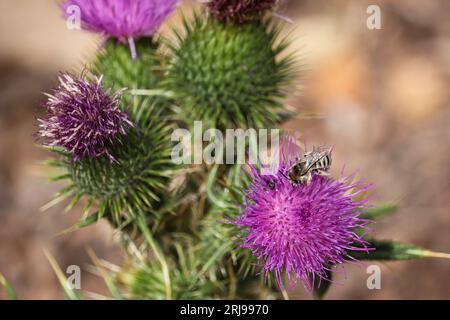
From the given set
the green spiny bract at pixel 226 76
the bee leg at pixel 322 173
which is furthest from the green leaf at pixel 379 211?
the green spiny bract at pixel 226 76

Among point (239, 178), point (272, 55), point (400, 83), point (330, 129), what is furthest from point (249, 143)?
point (400, 83)

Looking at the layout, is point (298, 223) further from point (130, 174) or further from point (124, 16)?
point (124, 16)

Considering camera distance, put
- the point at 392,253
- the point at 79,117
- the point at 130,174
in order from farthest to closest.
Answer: the point at 130,174 < the point at 392,253 < the point at 79,117

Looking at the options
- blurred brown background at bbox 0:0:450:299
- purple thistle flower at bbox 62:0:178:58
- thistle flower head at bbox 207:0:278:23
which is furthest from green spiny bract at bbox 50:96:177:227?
blurred brown background at bbox 0:0:450:299

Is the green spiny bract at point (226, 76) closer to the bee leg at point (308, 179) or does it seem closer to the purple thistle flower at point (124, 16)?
the purple thistle flower at point (124, 16)

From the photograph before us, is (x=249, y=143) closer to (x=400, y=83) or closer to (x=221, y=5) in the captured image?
(x=221, y=5)

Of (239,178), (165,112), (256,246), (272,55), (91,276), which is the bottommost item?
(91,276)

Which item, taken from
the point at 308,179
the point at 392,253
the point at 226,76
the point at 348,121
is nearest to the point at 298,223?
the point at 308,179
